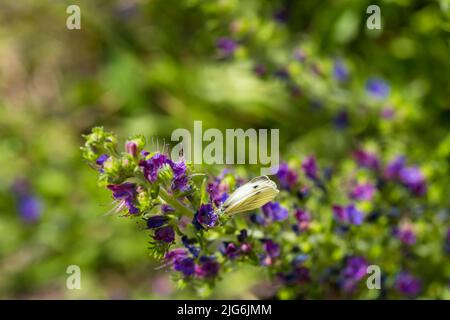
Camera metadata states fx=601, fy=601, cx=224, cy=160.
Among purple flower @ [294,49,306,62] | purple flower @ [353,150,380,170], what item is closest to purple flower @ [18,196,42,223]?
purple flower @ [294,49,306,62]

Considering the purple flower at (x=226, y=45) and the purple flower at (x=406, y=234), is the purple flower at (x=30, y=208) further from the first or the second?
the purple flower at (x=406, y=234)

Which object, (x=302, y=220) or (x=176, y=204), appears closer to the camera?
(x=176, y=204)

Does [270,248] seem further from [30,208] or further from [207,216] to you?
[30,208]

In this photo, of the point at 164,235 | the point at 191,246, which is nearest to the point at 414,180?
the point at 191,246

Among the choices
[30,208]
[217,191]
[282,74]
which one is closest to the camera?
[217,191]

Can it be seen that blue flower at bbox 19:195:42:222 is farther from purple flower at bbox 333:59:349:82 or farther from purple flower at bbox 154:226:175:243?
purple flower at bbox 154:226:175:243

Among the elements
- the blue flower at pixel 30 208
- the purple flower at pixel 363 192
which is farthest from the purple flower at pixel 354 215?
the blue flower at pixel 30 208
